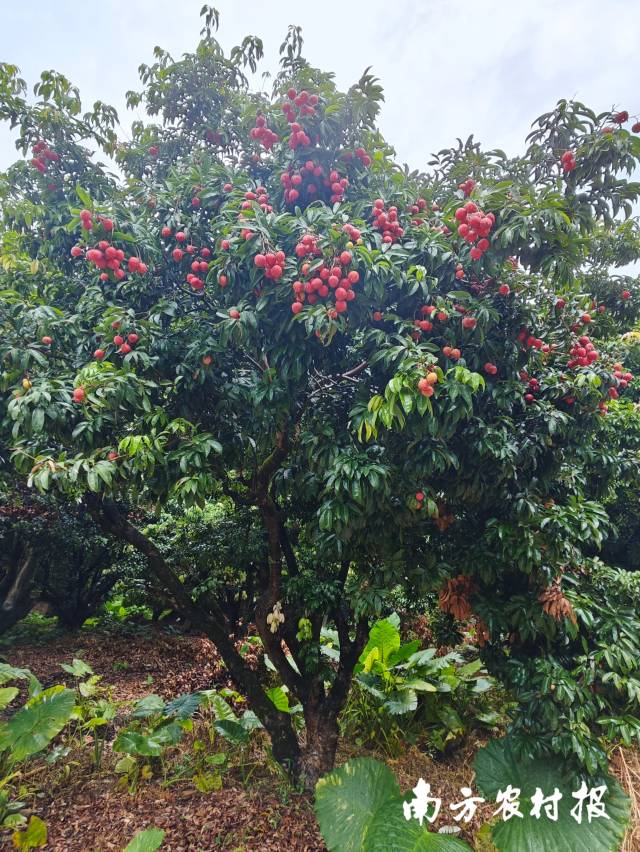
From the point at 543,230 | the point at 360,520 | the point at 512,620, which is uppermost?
the point at 543,230

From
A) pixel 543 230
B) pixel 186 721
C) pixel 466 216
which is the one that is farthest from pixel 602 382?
pixel 186 721

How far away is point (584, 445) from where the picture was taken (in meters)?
2.55

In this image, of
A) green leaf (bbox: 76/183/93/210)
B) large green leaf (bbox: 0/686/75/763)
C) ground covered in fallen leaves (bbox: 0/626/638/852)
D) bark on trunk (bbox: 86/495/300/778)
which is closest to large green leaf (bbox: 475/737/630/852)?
ground covered in fallen leaves (bbox: 0/626/638/852)

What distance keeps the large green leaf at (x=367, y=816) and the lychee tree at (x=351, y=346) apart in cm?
47

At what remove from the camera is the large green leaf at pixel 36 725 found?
2.60m

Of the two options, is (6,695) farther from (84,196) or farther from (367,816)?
(84,196)

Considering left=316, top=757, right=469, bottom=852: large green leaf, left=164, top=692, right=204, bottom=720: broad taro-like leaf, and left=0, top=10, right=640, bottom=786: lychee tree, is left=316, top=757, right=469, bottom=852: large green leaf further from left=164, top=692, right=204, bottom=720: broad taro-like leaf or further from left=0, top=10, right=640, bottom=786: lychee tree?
left=164, top=692, right=204, bottom=720: broad taro-like leaf

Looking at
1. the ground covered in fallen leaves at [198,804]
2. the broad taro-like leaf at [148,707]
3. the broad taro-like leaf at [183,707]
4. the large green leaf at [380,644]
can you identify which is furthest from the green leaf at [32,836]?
the large green leaf at [380,644]

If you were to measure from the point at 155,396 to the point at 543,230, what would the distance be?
1.88m

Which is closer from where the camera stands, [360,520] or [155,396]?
[360,520]

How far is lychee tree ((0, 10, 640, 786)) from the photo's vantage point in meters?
2.04

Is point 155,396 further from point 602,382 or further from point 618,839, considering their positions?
point 618,839

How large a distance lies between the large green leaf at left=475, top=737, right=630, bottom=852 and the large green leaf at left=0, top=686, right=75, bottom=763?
229cm

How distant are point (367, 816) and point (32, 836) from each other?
5.26 ft
